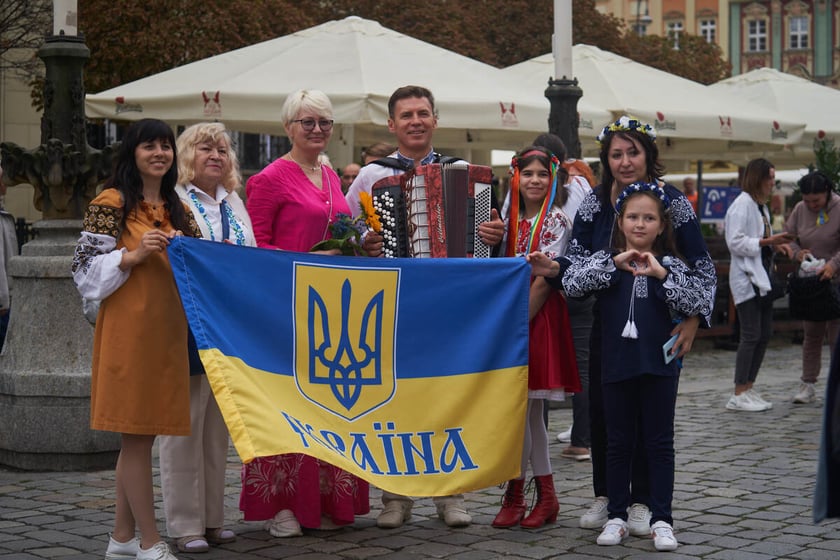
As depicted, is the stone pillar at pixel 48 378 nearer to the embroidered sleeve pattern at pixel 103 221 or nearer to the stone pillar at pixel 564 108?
the embroidered sleeve pattern at pixel 103 221

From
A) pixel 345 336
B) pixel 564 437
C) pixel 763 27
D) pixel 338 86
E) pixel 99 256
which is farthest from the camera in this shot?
pixel 763 27

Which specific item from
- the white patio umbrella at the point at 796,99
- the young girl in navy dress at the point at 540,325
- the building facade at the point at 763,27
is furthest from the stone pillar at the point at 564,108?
the building facade at the point at 763,27

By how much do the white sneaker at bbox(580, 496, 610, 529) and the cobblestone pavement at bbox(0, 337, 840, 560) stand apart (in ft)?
0.16

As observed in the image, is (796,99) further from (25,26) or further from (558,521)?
(558,521)

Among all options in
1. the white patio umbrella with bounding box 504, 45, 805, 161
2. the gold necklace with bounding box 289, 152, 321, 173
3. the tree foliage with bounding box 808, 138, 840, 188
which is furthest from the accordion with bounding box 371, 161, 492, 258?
the tree foliage with bounding box 808, 138, 840, 188

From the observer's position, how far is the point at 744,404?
35.1ft

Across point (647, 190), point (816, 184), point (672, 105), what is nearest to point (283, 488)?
point (647, 190)

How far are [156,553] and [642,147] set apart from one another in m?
2.94

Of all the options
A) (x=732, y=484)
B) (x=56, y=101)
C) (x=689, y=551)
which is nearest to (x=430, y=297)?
(x=689, y=551)

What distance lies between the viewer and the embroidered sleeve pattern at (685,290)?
578 cm

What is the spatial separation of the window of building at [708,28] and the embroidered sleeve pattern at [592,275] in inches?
3124

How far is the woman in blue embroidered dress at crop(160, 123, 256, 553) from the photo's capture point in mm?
5801

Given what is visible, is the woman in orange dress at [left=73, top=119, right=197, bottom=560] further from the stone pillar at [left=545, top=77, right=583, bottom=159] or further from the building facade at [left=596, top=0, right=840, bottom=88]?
the building facade at [left=596, top=0, right=840, bottom=88]

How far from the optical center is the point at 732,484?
7410 mm
